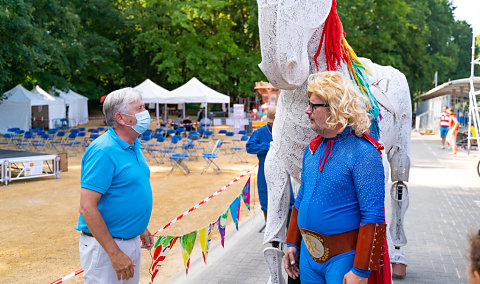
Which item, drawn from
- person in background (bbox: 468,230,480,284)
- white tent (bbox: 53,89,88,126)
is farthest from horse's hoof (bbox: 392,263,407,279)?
white tent (bbox: 53,89,88,126)

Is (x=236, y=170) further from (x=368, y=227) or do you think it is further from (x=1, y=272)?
(x=368, y=227)

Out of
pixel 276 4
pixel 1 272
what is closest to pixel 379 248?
pixel 276 4

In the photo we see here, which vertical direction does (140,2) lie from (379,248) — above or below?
above

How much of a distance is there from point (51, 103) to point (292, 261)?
26974mm

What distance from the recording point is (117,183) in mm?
2666

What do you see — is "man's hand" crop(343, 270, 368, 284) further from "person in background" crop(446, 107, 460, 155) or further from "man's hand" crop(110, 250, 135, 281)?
"person in background" crop(446, 107, 460, 155)

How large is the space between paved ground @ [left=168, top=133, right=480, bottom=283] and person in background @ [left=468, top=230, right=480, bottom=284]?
1111mm

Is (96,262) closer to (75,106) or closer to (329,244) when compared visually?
(329,244)

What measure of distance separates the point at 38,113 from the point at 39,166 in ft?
70.9

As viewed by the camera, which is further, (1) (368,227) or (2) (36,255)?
(2) (36,255)

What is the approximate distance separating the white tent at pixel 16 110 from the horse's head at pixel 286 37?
2497cm

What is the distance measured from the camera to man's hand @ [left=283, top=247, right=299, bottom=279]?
271 centimetres

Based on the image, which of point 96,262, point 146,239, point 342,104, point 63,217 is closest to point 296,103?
point 342,104

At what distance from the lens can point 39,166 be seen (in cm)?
1149
